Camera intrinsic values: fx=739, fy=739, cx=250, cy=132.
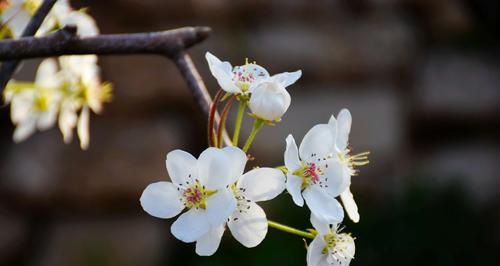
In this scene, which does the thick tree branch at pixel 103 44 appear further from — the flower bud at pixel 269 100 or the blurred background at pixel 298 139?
the blurred background at pixel 298 139

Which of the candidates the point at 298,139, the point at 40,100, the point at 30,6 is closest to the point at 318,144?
the point at 30,6

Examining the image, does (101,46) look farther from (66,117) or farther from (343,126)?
(66,117)

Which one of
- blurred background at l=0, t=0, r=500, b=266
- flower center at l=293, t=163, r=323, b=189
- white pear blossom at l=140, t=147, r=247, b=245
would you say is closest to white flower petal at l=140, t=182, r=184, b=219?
white pear blossom at l=140, t=147, r=247, b=245

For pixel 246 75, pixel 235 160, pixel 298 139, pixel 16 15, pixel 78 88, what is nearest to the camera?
pixel 235 160

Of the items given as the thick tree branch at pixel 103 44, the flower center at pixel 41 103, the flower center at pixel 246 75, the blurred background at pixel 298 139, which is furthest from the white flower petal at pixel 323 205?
the blurred background at pixel 298 139

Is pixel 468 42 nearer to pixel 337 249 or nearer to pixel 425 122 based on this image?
pixel 425 122
